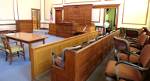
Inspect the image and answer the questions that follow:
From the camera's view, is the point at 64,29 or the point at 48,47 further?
the point at 64,29

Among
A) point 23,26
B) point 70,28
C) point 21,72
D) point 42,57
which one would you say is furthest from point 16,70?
point 23,26

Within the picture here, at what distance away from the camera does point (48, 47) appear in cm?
267

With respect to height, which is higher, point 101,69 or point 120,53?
point 120,53

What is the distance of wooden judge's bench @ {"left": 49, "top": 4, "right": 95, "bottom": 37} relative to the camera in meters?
7.39

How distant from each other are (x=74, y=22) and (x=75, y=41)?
4433mm

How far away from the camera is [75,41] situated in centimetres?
376

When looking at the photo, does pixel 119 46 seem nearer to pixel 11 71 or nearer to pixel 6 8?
pixel 11 71

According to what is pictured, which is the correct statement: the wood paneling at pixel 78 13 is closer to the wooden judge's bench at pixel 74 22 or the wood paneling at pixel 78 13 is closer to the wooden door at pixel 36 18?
the wooden judge's bench at pixel 74 22

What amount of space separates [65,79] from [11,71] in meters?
1.47

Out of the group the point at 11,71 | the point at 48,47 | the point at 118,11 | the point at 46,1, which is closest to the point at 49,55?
the point at 48,47

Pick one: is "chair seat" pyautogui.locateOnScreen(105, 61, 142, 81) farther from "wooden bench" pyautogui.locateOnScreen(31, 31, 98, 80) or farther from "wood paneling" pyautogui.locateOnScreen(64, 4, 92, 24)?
"wood paneling" pyautogui.locateOnScreen(64, 4, 92, 24)

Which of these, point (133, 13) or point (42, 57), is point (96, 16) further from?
point (42, 57)

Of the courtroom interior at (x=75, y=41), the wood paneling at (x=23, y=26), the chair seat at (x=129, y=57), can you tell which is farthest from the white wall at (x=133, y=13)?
the chair seat at (x=129, y=57)

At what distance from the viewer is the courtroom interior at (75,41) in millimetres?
2072
